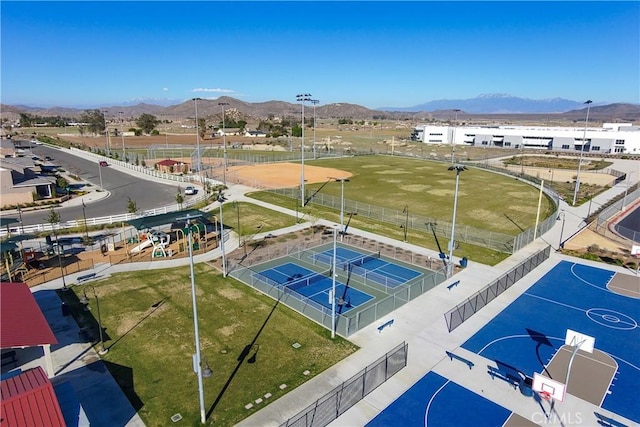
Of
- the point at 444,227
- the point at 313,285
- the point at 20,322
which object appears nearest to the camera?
the point at 20,322

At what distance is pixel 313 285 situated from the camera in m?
32.5

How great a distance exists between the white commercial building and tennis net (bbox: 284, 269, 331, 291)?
9742 centimetres

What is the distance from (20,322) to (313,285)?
63.3 feet

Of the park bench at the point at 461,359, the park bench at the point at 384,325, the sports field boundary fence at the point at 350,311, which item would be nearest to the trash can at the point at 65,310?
the sports field boundary fence at the point at 350,311

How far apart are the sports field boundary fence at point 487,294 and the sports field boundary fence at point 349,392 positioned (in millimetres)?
5299

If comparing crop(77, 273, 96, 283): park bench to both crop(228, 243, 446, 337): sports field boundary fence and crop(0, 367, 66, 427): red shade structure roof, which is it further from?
crop(0, 367, 66, 427): red shade structure roof

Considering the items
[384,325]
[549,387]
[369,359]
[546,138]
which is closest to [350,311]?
[384,325]

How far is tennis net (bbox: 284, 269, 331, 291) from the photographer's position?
105 feet

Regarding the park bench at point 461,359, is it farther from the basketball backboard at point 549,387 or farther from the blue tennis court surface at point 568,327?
the basketball backboard at point 549,387

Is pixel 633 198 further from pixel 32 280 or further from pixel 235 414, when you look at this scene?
pixel 32 280

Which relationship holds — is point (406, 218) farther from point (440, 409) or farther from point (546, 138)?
point (546, 138)

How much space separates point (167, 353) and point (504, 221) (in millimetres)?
44438

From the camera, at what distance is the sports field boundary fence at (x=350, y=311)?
26047mm

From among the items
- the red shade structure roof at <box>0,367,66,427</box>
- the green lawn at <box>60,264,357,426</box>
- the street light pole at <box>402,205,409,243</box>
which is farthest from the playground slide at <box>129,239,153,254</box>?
the street light pole at <box>402,205,409,243</box>
